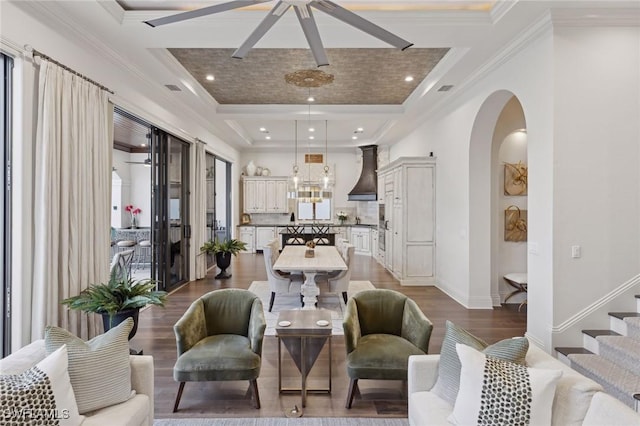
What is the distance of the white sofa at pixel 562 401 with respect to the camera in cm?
143

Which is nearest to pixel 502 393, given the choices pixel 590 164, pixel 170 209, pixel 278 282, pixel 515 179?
pixel 590 164

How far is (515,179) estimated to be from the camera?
4984 millimetres

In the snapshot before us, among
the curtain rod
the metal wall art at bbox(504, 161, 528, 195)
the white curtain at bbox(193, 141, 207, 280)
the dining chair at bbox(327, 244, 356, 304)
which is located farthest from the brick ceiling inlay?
the dining chair at bbox(327, 244, 356, 304)

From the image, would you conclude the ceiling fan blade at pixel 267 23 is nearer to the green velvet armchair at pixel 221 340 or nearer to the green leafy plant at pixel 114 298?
the green velvet armchair at pixel 221 340

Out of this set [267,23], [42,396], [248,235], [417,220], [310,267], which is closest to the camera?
[42,396]

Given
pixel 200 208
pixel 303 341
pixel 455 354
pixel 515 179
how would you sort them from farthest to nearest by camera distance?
pixel 200 208
pixel 515 179
pixel 303 341
pixel 455 354

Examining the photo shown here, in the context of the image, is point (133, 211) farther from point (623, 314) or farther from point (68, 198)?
point (623, 314)

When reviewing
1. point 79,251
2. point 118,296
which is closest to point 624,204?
point 118,296

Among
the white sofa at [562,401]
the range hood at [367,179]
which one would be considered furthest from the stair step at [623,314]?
the range hood at [367,179]

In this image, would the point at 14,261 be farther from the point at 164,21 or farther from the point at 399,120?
the point at 399,120

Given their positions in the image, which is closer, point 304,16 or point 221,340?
point 304,16

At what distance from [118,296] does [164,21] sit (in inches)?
92.2

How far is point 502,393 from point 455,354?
12.9 inches

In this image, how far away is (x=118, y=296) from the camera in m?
3.01
